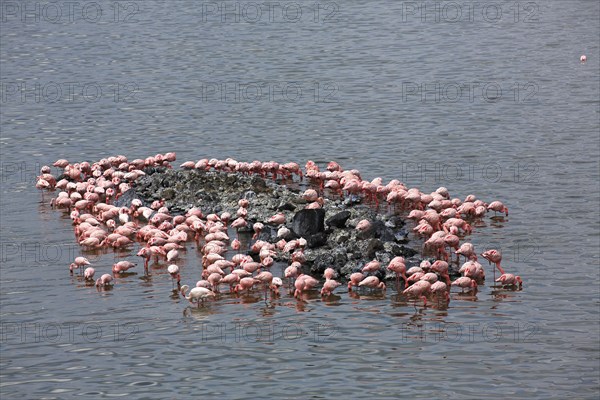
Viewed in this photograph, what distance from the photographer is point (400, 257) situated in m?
19.2

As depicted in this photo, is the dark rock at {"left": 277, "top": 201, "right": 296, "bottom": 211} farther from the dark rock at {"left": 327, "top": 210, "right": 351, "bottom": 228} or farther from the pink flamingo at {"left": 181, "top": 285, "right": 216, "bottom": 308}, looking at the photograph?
the pink flamingo at {"left": 181, "top": 285, "right": 216, "bottom": 308}

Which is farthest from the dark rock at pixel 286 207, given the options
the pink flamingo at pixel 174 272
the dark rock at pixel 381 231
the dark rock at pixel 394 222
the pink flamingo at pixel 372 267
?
the pink flamingo at pixel 372 267

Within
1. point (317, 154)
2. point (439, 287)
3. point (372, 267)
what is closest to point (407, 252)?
point (372, 267)

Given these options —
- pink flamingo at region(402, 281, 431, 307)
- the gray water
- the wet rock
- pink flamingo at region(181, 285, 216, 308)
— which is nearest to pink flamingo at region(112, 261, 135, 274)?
the gray water

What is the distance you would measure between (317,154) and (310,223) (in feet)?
29.4

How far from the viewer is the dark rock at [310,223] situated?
21328 millimetres

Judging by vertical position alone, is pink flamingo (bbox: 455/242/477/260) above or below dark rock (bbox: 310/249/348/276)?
above

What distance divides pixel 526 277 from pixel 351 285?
3.22 m

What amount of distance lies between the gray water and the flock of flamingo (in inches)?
14.2

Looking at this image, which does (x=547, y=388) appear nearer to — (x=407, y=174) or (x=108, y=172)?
(x=407, y=174)

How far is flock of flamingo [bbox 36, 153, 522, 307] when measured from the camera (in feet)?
62.7

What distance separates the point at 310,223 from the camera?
21375 millimetres

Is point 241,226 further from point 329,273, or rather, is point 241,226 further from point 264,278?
point 329,273

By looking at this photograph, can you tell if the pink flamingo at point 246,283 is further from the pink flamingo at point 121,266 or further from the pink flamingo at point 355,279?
the pink flamingo at point 121,266
